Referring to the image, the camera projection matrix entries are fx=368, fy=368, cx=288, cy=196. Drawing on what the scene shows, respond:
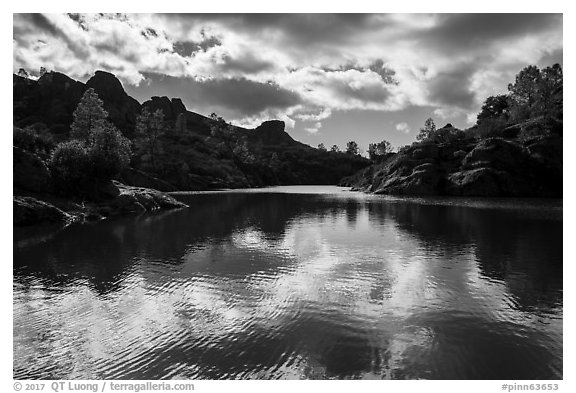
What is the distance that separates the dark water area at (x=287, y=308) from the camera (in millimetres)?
13531

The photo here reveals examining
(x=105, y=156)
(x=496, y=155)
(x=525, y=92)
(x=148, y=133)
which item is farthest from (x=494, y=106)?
(x=105, y=156)

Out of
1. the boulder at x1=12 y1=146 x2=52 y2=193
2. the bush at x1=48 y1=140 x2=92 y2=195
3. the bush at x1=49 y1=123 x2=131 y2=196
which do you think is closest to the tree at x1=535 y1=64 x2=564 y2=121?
the bush at x1=49 y1=123 x2=131 y2=196

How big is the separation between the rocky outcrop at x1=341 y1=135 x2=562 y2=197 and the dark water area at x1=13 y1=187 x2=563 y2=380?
8629cm

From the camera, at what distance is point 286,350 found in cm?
1452

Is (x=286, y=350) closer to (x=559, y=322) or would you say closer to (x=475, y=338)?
(x=475, y=338)

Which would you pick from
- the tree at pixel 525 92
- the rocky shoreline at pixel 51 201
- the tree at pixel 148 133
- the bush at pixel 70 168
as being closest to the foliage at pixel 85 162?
the bush at pixel 70 168

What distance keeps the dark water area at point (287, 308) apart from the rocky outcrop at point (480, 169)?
283 feet

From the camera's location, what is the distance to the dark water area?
44.4ft

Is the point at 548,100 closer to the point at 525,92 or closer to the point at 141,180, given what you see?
the point at 525,92

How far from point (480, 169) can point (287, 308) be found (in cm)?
11641

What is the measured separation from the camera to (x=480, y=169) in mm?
117000

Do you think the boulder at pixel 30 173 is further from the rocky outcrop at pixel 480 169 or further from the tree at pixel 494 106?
the tree at pixel 494 106

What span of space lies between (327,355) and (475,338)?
21.6ft
